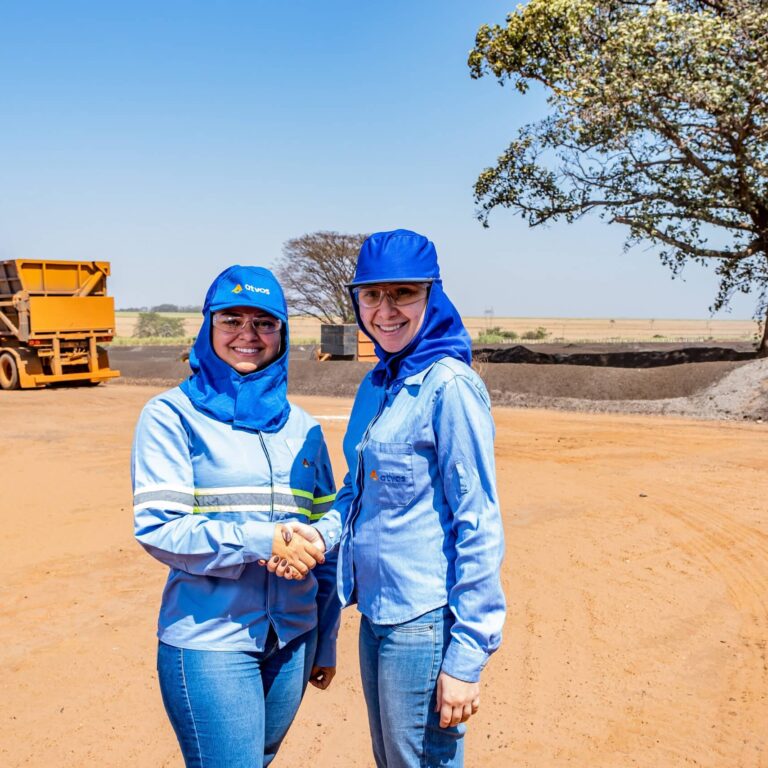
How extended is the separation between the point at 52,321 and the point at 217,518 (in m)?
18.3

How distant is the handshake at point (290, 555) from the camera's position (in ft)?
7.29

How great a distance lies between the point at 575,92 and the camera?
17.1 m

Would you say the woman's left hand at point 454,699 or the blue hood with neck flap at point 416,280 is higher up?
the blue hood with neck flap at point 416,280

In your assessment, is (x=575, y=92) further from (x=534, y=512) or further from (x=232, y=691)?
(x=232, y=691)

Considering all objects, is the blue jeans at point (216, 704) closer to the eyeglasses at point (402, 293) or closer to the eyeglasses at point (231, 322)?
the eyeglasses at point (231, 322)

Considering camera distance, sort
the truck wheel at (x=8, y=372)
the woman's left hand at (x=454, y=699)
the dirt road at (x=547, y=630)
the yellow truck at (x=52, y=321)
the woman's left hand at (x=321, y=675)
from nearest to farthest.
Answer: the woman's left hand at (x=454, y=699)
the woman's left hand at (x=321, y=675)
the dirt road at (x=547, y=630)
the yellow truck at (x=52, y=321)
the truck wheel at (x=8, y=372)

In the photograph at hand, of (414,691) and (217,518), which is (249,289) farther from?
(414,691)

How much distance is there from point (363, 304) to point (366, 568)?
76 cm

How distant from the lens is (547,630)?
17.4 ft

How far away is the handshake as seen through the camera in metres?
2.22

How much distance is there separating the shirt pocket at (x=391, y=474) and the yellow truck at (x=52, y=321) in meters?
18.2

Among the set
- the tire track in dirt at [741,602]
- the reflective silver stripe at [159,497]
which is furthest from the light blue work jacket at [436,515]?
the tire track in dirt at [741,602]

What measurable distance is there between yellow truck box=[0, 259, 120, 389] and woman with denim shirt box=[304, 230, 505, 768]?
18.2 meters

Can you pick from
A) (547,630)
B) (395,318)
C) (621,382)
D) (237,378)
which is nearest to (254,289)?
(237,378)
